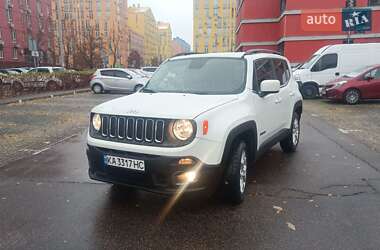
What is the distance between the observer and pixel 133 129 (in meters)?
3.78

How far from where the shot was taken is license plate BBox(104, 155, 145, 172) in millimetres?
3668

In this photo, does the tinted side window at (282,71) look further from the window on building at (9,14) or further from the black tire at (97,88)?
the window on building at (9,14)

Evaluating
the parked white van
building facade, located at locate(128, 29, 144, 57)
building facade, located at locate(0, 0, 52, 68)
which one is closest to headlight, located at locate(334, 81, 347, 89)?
the parked white van

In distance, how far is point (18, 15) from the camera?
53312 millimetres

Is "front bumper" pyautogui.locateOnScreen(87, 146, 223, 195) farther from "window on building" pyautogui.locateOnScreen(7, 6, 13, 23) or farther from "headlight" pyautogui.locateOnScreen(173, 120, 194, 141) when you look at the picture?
"window on building" pyautogui.locateOnScreen(7, 6, 13, 23)

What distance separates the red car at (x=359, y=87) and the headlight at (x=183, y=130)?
483 inches

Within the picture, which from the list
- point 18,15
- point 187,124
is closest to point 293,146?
point 187,124

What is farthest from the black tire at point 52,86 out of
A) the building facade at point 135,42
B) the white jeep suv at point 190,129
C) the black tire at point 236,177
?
the building facade at point 135,42

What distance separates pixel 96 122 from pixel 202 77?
5.32 feet

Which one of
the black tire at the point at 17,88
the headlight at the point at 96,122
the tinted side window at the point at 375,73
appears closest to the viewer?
the headlight at the point at 96,122

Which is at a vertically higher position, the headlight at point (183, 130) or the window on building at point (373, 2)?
the window on building at point (373, 2)

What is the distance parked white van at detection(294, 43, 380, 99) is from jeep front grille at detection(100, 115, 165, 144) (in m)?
14.1

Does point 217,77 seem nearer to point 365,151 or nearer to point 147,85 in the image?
point 147,85

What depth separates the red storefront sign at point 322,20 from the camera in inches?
1121
